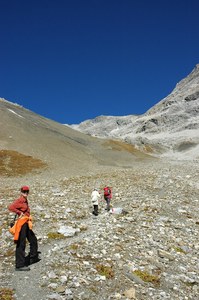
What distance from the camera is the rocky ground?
40.6 feet

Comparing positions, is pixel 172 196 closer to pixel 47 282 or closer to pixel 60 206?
pixel 60 206

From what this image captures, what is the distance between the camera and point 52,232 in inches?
736

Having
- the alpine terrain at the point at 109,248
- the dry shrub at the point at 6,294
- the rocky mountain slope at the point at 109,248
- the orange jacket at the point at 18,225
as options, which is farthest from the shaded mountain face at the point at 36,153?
the dry shrub at the point at 6,294

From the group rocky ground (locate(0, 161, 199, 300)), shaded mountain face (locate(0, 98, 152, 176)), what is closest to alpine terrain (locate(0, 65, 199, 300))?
rocky ground (locate(0, 161, 199, 300))

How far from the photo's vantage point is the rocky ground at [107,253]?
12375mm

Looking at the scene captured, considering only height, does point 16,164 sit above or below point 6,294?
above

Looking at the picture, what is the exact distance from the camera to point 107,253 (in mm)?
15836

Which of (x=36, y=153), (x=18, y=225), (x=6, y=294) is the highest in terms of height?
(x=36, y=153)

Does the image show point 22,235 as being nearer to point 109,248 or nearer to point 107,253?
A: point 107,253

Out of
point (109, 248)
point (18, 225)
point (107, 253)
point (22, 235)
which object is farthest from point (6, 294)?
point (109, 248)

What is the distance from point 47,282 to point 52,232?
625 cm

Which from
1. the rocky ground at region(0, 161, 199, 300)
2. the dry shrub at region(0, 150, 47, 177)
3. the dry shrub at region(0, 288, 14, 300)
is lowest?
the dry shrub at region(0, 288, 14, 300)

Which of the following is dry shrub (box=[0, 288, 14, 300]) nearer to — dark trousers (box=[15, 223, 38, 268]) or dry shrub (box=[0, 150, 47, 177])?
dark trousers (box=[15, 223, 38, 268])

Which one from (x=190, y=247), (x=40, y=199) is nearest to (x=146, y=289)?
(x=190, y=247)
